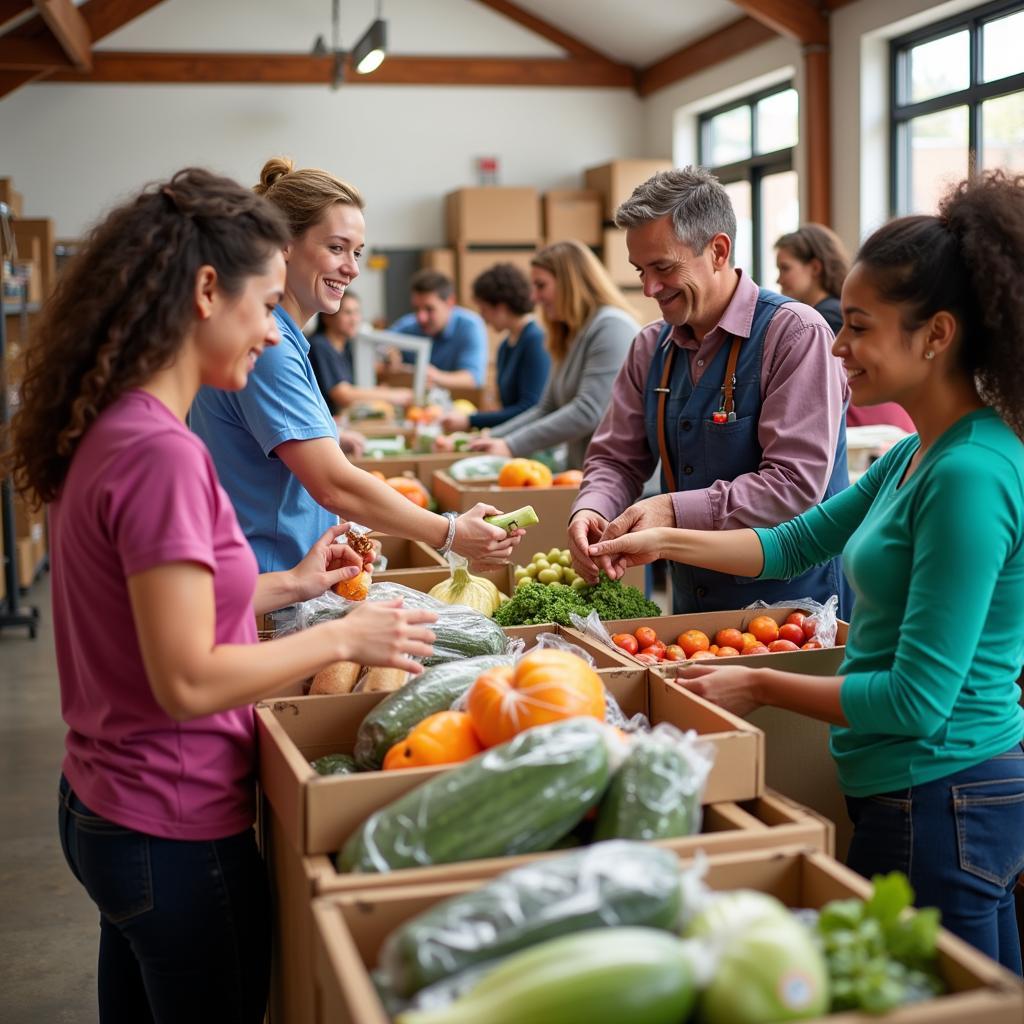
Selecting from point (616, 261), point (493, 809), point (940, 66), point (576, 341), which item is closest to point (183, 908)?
point (493, 809)

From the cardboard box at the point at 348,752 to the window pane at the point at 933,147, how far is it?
6136 mm

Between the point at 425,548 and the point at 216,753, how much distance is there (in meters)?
1.69

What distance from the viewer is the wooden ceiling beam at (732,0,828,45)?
8078mm

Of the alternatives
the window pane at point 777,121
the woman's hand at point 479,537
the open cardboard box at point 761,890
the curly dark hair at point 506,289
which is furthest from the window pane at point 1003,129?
the open cardboard box at point 761,890

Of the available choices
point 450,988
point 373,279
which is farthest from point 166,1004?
point 373,279

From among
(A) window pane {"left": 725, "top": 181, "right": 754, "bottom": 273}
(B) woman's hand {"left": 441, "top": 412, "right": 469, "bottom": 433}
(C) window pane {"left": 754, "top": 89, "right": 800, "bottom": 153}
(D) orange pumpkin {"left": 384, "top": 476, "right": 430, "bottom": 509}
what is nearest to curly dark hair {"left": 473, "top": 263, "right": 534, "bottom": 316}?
(B) woman's hand {"left": 441, "top": 412, "right": 469, "bottom": 433}

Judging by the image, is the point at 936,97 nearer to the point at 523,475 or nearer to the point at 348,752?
the point at 523,475

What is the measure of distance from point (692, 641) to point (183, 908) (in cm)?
114

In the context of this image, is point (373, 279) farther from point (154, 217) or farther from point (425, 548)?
point (154, 217)

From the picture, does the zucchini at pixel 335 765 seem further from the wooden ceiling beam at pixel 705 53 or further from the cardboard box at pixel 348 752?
the wooden ceiling beam at pixel 705 53

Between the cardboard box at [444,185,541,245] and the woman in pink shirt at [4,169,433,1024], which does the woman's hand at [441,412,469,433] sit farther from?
the cardboard box at [444,185,541,245]

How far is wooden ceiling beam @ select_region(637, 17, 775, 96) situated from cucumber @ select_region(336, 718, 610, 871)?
863 cm

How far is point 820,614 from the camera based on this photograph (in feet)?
7.82

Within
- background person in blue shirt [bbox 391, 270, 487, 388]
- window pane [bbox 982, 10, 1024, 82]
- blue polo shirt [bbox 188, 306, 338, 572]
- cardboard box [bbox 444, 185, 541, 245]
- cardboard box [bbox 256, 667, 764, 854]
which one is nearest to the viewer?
cardboard box [bbox 256, 667, 764, 854]
